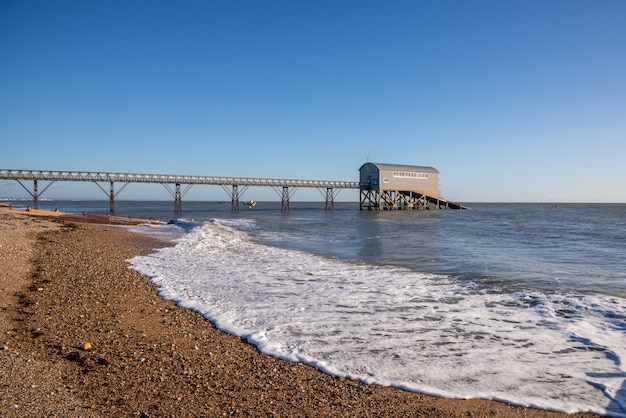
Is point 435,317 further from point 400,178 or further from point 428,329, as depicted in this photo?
point 400,178

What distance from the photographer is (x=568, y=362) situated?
518 cm

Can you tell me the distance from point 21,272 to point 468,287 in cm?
1049

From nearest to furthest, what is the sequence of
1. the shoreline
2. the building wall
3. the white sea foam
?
the shoreline < the white sea foam < the building wall

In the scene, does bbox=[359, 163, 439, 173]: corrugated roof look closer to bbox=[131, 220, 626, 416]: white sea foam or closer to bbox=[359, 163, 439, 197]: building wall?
bbox=[359, 163, 439, 197]: building wall

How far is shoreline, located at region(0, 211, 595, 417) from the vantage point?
3.70m

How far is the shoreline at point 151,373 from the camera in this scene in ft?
12.1

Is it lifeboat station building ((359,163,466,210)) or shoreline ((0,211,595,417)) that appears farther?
lifeboat station building ((359,163,466,210))

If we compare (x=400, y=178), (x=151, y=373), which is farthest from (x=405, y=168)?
(x=151, y=373)

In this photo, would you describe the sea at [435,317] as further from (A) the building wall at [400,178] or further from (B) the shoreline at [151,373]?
(A) the building wall at [400,178]

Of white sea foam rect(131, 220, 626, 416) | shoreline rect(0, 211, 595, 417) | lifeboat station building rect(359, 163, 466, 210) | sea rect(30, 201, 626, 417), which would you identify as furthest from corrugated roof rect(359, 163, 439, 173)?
shoreline rect(0, 211, 595, 417)

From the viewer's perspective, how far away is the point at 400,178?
61.7 metres

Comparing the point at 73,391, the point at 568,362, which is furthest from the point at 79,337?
the point at 568,362

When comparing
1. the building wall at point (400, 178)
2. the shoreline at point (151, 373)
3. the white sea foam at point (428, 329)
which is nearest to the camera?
the shoreline at point (151, 373)

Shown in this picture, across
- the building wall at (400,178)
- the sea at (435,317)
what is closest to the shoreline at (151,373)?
the sea at (435,317)
